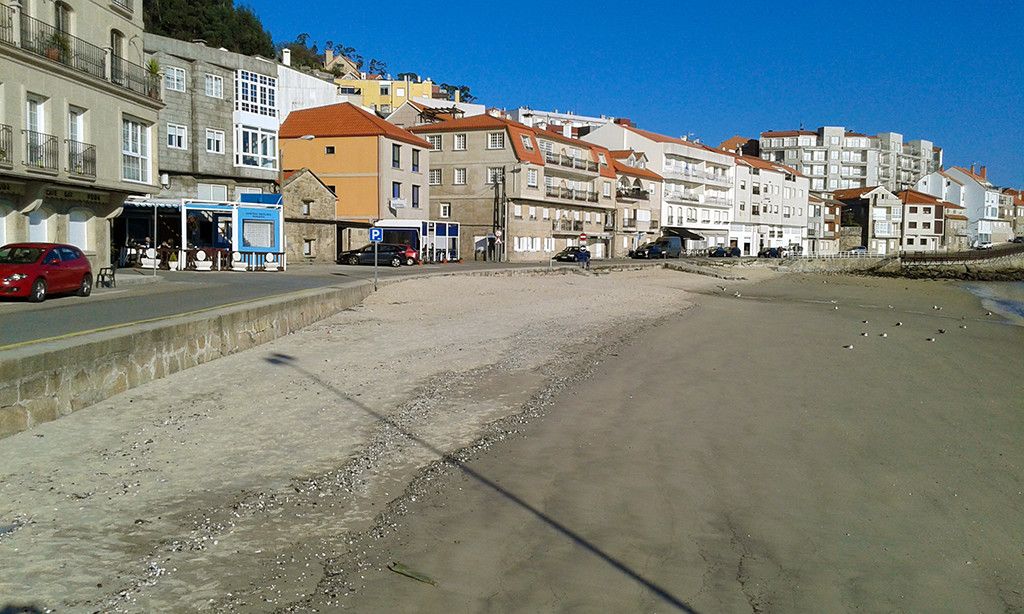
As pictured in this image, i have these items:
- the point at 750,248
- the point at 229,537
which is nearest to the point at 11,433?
the point at 229,537

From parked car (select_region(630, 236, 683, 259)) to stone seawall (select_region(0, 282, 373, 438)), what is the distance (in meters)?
62.7

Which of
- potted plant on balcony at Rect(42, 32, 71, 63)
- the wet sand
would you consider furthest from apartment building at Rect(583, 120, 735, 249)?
the wet sand

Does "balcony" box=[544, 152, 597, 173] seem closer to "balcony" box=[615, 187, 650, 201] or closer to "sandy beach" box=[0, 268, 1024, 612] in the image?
"balcony" box=[615, 187, 650, 201]

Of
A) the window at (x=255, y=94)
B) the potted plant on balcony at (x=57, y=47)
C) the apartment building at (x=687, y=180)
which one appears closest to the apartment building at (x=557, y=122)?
the apartment building at (x=687, y=180)

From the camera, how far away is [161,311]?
1834 cm

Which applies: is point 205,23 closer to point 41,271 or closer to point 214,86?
point 214,86

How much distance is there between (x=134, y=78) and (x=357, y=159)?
2794cm

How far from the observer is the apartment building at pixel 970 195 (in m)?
143

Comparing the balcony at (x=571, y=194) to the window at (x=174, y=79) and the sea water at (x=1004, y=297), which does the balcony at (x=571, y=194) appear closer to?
the window at (x=174, y=79)

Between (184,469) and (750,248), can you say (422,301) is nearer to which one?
(184,469)

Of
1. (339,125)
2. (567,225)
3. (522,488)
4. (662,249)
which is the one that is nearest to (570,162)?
(567,225)

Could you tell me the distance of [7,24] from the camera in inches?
904

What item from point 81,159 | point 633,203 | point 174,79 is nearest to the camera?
point 81,159

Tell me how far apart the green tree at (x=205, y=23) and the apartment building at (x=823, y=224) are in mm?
77354
